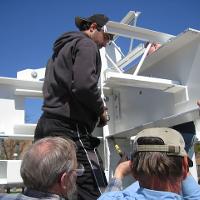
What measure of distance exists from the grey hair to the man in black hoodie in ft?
2.48

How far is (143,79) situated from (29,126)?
1127mm

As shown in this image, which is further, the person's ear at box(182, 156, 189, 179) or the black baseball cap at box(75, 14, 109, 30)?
the black baseball cap at box(75, 14, 109, 30)

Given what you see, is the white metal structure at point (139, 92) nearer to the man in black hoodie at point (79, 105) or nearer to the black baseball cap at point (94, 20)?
the black baseball cap at point (94, 20)

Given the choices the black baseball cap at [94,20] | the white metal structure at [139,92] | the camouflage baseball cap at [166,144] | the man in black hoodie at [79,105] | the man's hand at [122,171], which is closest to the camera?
the camouflage baseball cap at [166,144]

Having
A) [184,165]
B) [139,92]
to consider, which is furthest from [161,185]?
[139,92]

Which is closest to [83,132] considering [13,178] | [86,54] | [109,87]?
[86,54]

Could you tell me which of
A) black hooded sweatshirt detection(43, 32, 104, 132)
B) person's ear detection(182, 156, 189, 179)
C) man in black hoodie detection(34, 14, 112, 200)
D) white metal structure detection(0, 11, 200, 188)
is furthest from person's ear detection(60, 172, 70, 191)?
white metal structure detection(0, 11, 200, 188)

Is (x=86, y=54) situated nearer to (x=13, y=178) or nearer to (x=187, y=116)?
(x=187, y=116)

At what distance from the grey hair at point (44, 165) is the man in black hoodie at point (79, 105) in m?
0.76

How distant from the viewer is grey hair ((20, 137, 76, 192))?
1.44 metres

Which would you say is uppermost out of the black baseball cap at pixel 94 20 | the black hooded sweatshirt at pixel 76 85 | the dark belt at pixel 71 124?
the black baseball cap at pixel 94 20

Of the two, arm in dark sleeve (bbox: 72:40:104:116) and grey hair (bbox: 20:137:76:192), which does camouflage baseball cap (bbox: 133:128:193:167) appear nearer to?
grey hair (bbox: 20:137:76:192)

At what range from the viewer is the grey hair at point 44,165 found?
1437 mm

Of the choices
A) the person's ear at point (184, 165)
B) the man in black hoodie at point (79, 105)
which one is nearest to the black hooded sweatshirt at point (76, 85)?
the man in black hoodie at point (79, 105)
